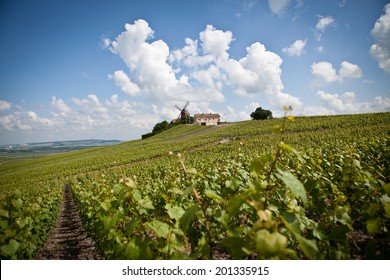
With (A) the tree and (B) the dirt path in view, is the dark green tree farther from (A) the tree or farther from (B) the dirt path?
(B) the dirt path

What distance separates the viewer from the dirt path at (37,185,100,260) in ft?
22.4

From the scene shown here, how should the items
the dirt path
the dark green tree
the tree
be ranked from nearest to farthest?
the dirt path, the tree, the dark green tree

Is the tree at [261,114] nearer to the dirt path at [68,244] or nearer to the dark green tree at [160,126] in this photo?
the dark green tree at [160,126]

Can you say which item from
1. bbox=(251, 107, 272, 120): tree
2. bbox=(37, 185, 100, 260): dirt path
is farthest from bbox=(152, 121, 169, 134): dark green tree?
bbox=(37, 185, 100, 260): dirt path

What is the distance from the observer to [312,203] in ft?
11.3

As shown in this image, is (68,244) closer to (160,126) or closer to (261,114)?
(261,114)

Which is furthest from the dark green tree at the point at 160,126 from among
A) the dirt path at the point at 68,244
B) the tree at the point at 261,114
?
the dirt path at the point at 68,244

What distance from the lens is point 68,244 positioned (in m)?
8.18

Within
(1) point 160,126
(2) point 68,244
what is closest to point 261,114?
(1) point 160,126

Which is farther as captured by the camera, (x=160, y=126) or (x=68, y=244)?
(x=160, y=126)

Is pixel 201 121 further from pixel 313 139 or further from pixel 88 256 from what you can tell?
pixel 88 256

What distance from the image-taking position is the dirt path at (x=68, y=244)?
6.84 metres
